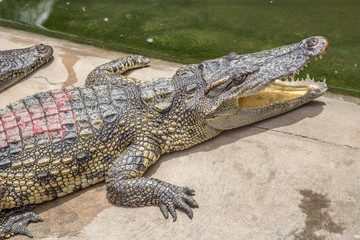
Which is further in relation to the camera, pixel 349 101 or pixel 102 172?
pixel 349 101

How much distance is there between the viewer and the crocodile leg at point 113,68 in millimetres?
4738

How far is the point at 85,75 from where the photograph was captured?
5363mm

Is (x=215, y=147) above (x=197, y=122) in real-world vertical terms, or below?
below

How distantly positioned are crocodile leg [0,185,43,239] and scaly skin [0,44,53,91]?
2208 millimetres

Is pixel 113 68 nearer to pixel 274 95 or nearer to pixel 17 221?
pixel 274 95


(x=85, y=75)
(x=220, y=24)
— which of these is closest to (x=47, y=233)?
(x=85, y=75)

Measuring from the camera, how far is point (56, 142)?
143 inches

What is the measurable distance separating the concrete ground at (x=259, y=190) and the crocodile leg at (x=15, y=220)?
82 mm

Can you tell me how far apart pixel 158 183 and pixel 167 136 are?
1.80 feet

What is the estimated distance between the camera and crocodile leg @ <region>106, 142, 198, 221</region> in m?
3.58

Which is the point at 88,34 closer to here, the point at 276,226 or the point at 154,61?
the point at 154,61

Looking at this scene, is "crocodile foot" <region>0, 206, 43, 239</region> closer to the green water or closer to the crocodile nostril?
the green water

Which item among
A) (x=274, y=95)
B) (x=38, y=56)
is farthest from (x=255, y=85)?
(x=38, y=56)

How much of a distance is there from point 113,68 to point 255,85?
2.08 m
